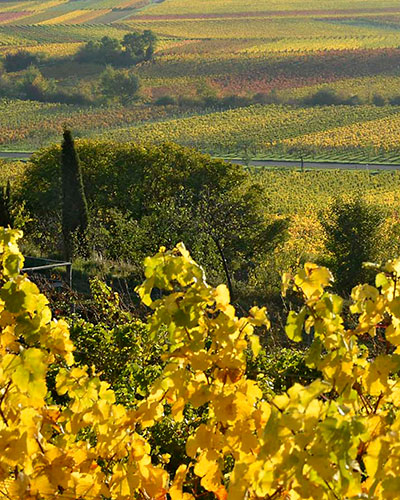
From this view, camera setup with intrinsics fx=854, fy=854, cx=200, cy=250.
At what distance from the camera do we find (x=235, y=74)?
91250 millimetres

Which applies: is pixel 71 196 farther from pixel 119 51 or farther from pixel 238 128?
pixel 119 51

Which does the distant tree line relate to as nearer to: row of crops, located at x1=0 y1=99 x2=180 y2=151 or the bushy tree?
row of crops, located at x1=0 y1=99 x2=180 y2=151

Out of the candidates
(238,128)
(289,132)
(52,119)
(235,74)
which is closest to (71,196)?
(289,132)

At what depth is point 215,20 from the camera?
124625mm

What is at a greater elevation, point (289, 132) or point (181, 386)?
point (181, 386)

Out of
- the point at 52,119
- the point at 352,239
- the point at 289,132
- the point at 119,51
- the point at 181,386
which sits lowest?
the point at 289,132

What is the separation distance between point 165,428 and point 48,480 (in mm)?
4061

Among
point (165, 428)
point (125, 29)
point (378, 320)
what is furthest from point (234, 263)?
point (125, 29)

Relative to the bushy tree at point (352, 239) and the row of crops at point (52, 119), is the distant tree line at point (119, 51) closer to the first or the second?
the row of crops at point (52, 119)

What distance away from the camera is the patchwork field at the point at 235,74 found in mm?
64562

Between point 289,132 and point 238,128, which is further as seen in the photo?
point 238,128

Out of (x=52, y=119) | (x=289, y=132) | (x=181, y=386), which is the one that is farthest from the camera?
(x=52, y=119)

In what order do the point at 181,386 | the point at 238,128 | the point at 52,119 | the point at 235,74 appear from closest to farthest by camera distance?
the point at 181,386
the point at 238,128
the point at 52,119
the point at 235,74

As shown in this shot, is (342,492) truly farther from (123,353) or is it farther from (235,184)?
(235,184)
